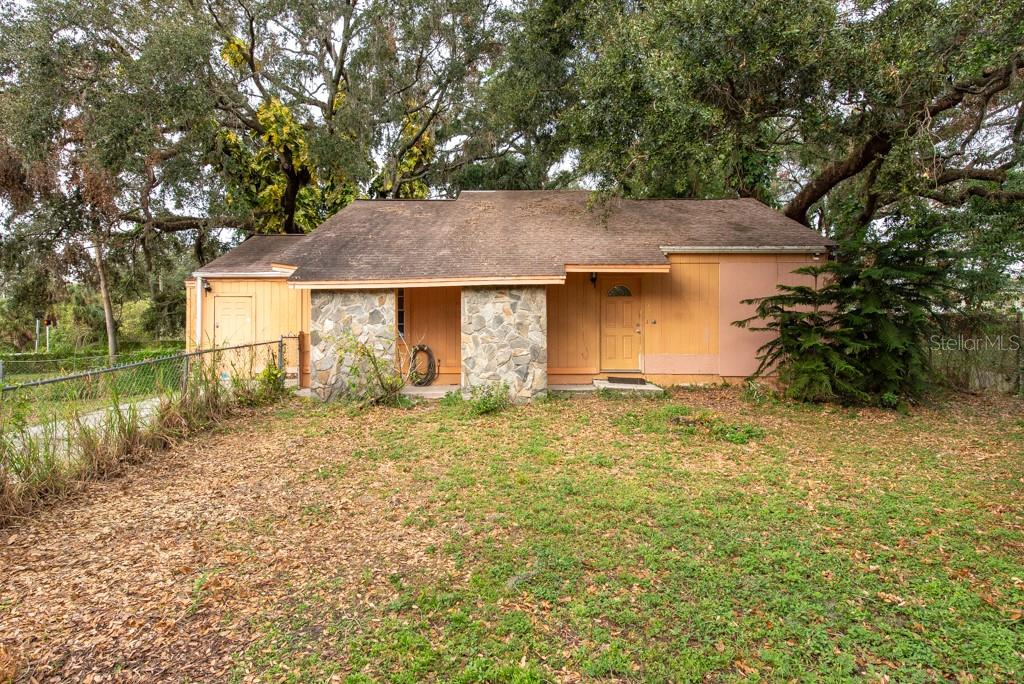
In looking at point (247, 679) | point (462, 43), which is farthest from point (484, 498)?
point (462, 43)

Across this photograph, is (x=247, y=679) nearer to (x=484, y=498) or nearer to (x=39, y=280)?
(x=484, y=498)

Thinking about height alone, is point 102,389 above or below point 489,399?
above

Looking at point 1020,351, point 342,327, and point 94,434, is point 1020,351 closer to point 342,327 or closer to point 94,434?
point 342,327

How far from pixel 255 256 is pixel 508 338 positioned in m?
6.94

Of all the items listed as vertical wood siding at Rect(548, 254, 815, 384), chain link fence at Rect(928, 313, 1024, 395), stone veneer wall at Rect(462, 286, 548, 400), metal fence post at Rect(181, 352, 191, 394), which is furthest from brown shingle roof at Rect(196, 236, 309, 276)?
chain link fence at Rect(928, 313, 1024, 395)

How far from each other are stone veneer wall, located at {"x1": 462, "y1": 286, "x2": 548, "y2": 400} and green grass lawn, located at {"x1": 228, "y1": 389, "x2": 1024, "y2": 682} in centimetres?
225

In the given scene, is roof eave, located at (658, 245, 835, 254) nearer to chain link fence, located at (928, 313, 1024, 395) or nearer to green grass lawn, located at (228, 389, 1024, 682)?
chain link fence, located at (928, 313, 1024, 395)

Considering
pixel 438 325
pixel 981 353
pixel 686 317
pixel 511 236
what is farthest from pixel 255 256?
pixel 981 353

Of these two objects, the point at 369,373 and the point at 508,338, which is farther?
the point at 508,338

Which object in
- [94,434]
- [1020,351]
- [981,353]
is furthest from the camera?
[981,353]

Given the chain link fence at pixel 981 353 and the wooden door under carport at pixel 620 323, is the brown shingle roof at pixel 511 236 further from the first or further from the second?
the chain link fence at pixel 981 353

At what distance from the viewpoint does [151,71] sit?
33.6ft

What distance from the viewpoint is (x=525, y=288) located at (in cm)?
841

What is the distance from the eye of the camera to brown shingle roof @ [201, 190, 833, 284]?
8547 millimetres
